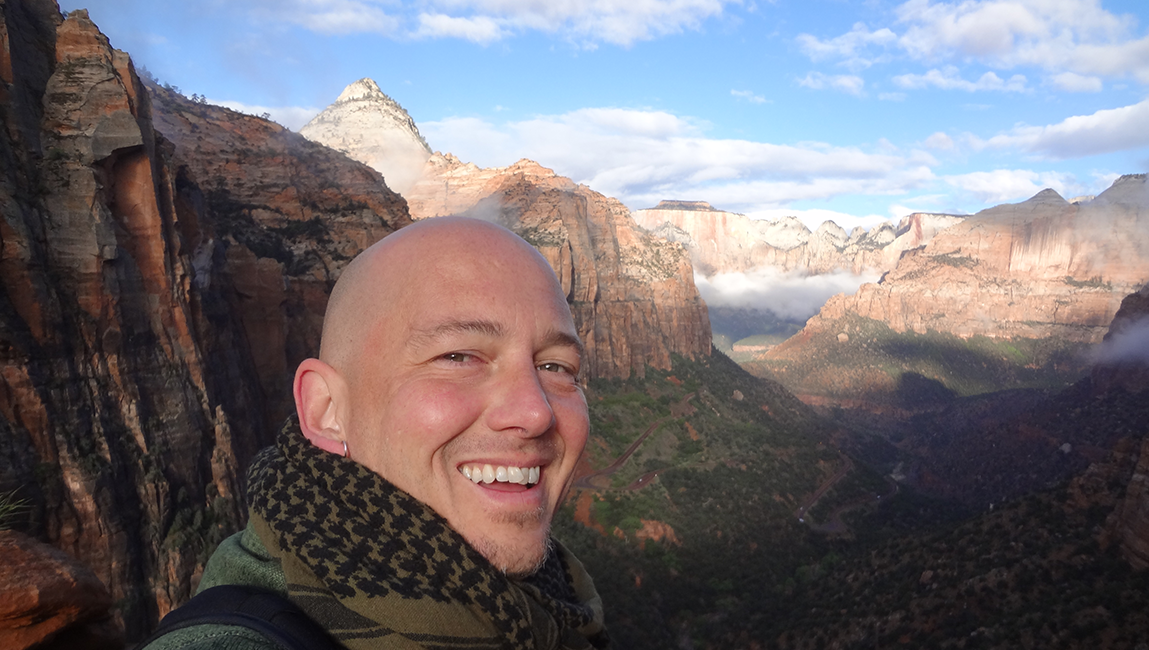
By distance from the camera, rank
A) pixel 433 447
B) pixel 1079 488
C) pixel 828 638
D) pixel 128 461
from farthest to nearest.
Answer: pixel 1079 488 → pixel 828 638 → pixel 128 461 → pixel 433 447

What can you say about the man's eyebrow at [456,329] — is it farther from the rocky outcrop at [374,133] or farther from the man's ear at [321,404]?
the rocky outcrop at [374,133]

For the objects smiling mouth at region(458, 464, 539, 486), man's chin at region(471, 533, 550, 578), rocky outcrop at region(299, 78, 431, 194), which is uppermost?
rocky outcrop at region(299, 78, 431, 194)

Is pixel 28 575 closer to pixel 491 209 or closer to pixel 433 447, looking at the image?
pixel 433 447

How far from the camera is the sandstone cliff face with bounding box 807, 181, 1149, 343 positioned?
363 feet

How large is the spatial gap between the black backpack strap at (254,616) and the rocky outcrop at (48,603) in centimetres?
262

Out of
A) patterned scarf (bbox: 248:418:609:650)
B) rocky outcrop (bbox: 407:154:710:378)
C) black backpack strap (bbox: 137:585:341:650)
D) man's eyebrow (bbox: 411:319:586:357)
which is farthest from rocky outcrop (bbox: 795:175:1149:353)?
black backpack strap (bbox: 137:585:341:650)

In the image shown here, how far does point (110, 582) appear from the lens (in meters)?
12.8

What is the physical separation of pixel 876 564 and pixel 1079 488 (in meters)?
8.72

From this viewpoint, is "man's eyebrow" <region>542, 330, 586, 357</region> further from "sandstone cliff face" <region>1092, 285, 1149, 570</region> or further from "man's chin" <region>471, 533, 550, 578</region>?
"sandstone cliff face" <region>1092, 285, 1149, 570</region>

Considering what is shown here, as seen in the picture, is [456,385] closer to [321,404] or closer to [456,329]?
[456,329]

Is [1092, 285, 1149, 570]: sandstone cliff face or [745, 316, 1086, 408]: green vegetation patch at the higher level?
[1092, 285, 1149, 570]: sandstone cliff face

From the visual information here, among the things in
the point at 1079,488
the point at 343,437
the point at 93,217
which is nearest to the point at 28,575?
the point at 343,437

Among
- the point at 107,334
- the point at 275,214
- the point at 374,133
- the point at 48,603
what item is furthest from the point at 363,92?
the point at 48,603

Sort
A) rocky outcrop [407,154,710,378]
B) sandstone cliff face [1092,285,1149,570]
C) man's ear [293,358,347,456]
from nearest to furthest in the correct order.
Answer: man's ear [293,358,347,456] → sandstone cliff face [1092,285,1149,570] → rocky outcrop [407,154,710,378]
